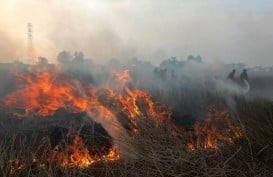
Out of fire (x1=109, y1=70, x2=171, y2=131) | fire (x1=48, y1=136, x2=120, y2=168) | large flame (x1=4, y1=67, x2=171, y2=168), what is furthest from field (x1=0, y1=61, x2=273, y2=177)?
large flame (x1=4, y1=67, x2=171, y2=168)

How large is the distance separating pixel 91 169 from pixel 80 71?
25.7 feet

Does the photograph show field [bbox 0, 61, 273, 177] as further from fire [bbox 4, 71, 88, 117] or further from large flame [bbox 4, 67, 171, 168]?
fire [bbox 4, 71, 88, 117]

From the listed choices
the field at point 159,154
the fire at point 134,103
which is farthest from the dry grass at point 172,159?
the fire at point 134,103

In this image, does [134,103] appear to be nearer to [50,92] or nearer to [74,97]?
[74,97]

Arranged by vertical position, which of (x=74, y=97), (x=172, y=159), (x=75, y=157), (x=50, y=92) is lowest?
(x=75, y=157)

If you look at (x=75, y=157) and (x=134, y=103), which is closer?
(x=75, y=157)

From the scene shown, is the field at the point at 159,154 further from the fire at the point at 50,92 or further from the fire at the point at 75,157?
the fire at the point at 50,92

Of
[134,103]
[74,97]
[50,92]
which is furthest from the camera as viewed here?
[50,92]

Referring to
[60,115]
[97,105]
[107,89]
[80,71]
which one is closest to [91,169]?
[97,105]

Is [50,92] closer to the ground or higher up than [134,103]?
higher up

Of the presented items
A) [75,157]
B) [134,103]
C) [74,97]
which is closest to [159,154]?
[75,157]

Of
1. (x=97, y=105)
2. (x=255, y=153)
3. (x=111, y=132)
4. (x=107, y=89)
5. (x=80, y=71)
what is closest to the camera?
(x=255, y=153)

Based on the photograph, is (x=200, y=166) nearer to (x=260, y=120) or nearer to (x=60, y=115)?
(x=260, y=120)

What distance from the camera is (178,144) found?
24.0ft
